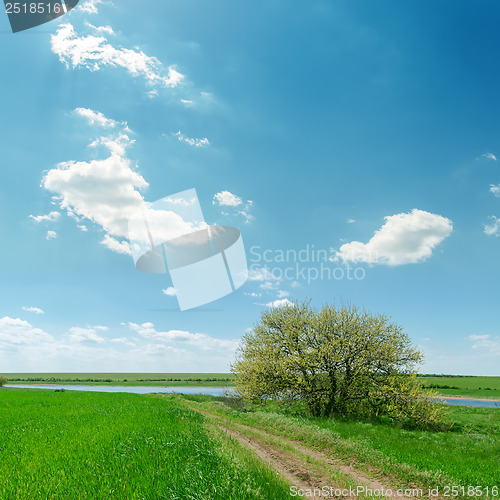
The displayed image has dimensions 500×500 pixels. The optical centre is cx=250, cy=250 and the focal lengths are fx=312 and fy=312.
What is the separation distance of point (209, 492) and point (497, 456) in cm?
1572

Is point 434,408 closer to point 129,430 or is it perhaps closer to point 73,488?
point 129,430

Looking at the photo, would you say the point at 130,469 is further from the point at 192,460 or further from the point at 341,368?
the point at 341,368

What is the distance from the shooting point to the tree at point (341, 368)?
25750mm

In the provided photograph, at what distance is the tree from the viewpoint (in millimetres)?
25750

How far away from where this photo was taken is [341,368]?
90.8 ft

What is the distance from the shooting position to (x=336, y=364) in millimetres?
27766

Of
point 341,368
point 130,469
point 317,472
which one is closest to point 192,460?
point 130,469

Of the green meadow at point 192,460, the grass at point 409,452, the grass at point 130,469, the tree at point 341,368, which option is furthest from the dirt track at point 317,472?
the tree at point 341,368

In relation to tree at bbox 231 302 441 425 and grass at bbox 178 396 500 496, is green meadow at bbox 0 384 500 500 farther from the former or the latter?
tree at bbox 231 302 441 425

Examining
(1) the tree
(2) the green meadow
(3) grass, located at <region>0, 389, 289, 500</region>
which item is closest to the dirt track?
(2) the green meadow

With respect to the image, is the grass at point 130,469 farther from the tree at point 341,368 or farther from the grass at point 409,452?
the tree at point 341,368

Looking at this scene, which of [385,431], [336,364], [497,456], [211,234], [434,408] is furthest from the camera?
[336,364]

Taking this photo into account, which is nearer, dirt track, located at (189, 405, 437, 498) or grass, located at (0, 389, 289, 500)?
grass, located at (0, 389, 289, 500)

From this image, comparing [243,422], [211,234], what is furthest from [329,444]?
[211,234]
